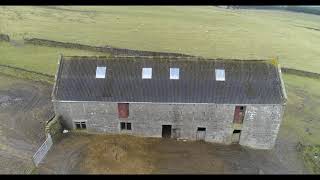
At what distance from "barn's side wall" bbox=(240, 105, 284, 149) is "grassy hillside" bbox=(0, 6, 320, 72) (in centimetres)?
2254

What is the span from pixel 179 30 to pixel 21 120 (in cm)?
3528

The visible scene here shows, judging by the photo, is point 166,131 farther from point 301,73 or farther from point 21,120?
point 301,73

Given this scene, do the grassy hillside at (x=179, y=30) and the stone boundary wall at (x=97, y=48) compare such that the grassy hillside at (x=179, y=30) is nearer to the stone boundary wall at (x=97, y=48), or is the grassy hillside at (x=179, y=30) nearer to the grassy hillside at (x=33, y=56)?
the stone boundary wall at (x=97, y=48)

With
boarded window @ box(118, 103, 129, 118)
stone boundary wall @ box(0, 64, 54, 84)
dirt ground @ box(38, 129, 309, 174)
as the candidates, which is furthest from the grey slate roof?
stone boundary wall @ box(0, 64, 54, 84)

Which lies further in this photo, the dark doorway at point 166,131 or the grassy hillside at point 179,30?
the grassy hillside at point 179,30

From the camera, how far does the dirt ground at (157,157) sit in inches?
1210

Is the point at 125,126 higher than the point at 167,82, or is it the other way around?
the point at 167,82

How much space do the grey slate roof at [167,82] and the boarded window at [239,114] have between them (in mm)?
710

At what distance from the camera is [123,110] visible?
1303 inches

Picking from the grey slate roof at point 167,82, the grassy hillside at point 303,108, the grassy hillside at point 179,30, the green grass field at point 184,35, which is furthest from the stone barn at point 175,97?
the grassy hillside at point 179,30

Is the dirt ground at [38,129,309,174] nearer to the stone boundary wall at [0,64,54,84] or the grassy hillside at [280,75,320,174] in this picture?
the grassy hillside at [280,75,320,174]

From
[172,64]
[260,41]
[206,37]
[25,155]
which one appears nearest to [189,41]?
[206,37]

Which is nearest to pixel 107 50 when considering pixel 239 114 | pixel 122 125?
pixel 122 125

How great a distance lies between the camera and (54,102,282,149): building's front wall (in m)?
32.3
